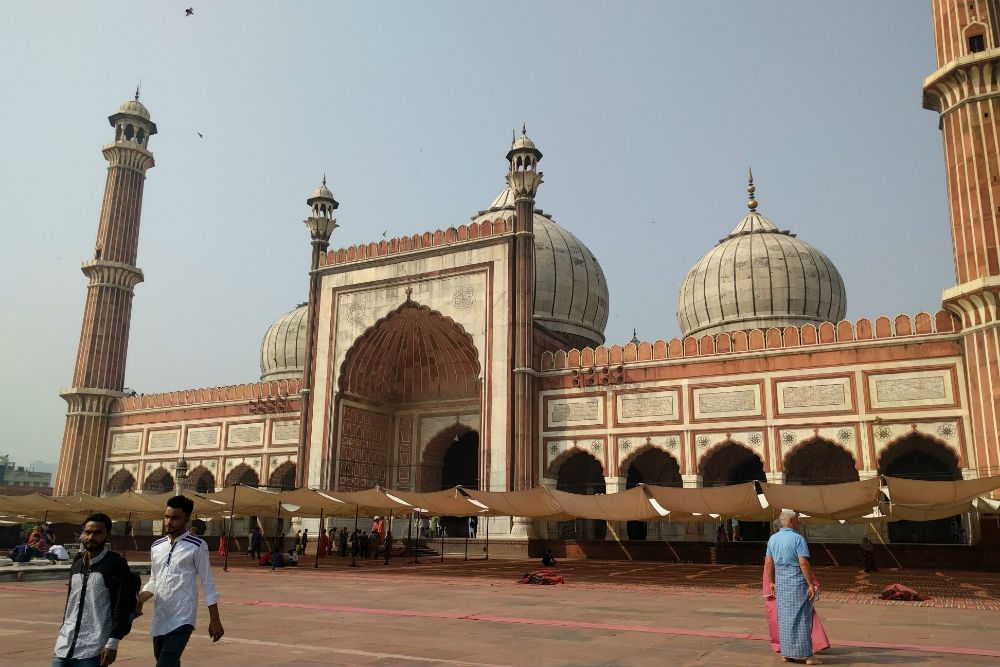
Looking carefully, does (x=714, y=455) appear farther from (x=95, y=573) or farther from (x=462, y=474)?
(x=95, y=573)

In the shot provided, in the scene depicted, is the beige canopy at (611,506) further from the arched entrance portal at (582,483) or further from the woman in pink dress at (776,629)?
the woman in pink dress at (776,629)

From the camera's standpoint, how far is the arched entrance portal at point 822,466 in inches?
844

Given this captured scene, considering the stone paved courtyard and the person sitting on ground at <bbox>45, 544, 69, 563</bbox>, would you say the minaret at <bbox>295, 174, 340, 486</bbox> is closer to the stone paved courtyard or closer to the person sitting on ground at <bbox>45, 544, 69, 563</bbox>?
the person sitting on ground at <bbox>45, 544, 69, 563</bbox>

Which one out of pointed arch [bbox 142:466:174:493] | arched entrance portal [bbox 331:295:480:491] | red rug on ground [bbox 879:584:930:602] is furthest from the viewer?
pointed arch [bbox 142:466:174:493]

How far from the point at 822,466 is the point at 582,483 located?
287 inches

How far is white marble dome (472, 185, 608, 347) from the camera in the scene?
27.9 m

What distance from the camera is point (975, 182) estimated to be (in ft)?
56.3

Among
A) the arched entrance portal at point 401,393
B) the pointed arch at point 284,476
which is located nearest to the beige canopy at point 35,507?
the pointed arch at point 284,476

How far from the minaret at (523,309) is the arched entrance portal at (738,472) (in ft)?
15.7

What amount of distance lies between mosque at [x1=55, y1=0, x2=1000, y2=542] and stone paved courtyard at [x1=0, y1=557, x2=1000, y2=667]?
5.71 m

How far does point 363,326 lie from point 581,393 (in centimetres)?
758

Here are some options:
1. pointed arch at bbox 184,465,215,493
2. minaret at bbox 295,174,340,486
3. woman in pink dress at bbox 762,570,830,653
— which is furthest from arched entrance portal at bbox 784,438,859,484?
pointed arch at bbox 184,465,215,493

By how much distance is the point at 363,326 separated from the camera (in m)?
25.0

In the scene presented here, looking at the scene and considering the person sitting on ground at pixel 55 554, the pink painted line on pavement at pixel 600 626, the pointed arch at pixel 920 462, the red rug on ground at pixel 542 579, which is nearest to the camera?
the pink painted line on pavement at pixel 600 626
